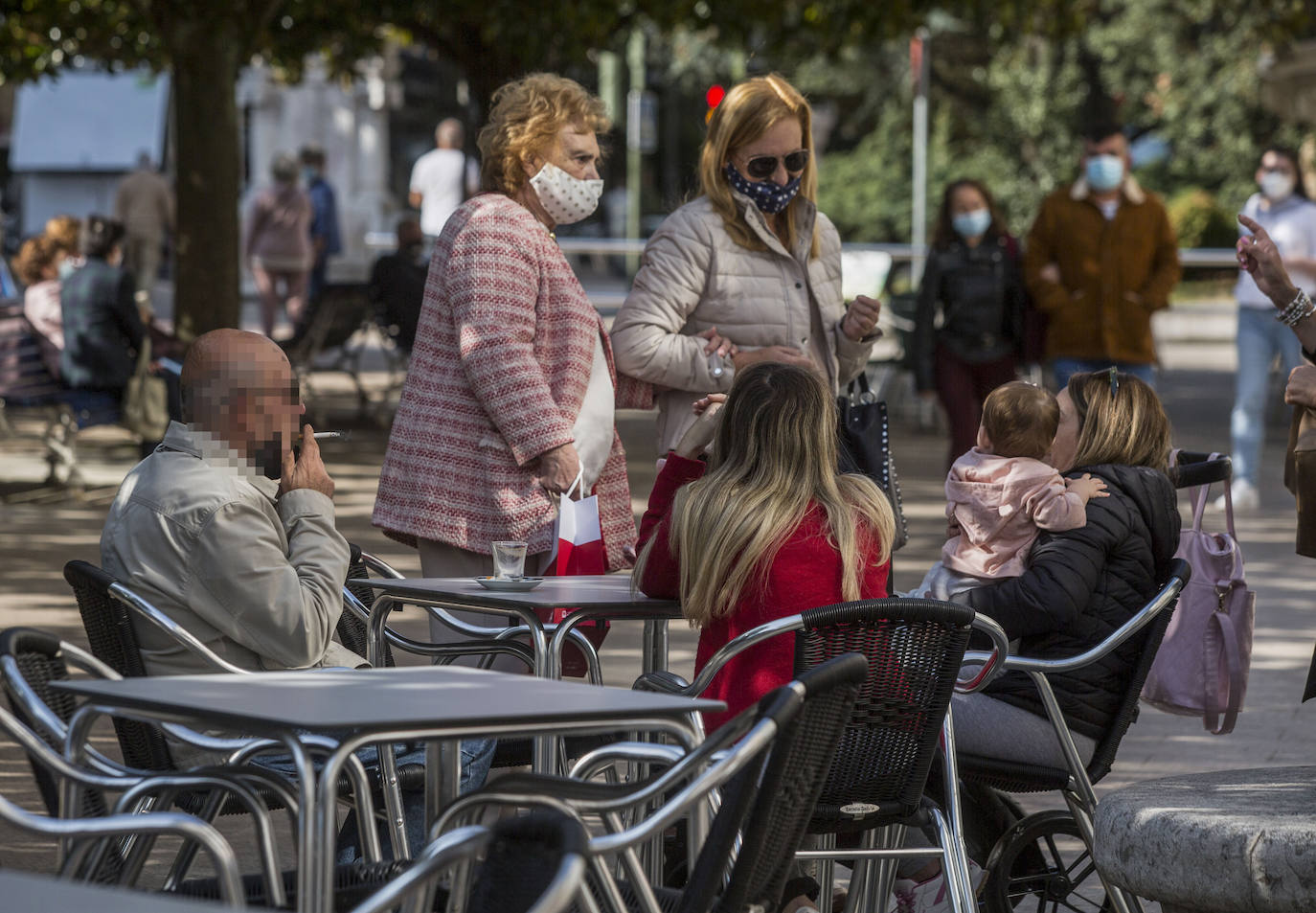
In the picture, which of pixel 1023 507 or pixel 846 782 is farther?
pixel 1023 507

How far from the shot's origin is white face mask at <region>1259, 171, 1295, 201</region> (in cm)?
1132

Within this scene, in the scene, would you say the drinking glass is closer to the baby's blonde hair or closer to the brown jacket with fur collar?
the baby's blonde hair

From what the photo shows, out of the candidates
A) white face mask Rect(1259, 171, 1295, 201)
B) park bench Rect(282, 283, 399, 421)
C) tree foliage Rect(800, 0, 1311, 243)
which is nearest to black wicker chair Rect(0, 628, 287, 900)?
white face mask Rect(1259, 171, 1295, 201)

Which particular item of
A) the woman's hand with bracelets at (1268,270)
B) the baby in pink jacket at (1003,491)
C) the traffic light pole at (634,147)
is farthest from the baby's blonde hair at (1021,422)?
the traffic light pole at (634,147)

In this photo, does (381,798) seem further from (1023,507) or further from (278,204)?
(278,204)

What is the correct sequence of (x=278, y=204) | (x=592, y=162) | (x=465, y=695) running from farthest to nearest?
(x=278, y=204) → (x=592, y=162) → (x=465, y=695)

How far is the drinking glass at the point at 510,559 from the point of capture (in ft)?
14.3

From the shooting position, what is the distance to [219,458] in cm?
372

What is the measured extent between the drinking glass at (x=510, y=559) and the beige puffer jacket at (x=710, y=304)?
115 centimetres

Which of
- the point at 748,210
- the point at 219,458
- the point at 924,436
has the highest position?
the point at 748,210

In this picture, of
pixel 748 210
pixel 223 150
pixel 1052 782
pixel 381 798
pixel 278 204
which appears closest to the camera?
pixel 381 798

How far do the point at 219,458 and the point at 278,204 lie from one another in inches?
640

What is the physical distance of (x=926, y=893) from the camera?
14.7 feet

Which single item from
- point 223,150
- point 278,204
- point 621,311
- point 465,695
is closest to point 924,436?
point 223,150
